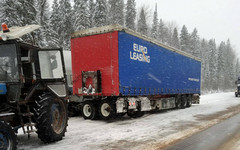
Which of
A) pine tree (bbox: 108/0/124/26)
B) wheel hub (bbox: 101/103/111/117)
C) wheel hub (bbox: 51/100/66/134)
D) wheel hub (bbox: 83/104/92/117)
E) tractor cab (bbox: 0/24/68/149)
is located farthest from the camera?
pine tree (bbox: 108/0/124/26)

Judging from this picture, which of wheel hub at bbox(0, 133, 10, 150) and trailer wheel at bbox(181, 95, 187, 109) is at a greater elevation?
wheel hub at bbox(0, 133, 10, 150)

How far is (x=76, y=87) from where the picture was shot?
11523 millimetres

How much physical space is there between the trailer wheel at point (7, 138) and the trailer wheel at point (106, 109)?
6.05m

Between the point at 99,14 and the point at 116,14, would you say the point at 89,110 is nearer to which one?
the point at 99,14

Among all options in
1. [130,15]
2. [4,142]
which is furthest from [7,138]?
[130,15]

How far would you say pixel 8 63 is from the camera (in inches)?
219

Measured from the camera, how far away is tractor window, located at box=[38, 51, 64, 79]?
6672 mm

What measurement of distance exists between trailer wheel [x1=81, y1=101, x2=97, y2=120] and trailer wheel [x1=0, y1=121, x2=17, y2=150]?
6.37 metres

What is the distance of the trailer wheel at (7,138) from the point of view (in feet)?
15.3

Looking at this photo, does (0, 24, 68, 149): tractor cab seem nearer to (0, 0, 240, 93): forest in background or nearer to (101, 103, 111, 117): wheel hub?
(101, 103, 111, 117): wheel hub

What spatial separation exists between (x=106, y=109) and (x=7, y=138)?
20.9 ft

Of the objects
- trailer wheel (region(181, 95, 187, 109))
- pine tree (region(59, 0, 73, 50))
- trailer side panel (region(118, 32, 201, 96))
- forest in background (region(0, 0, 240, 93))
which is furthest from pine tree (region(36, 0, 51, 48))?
trailer wheel (region(181, 95, 187, 109))

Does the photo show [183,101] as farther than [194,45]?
No

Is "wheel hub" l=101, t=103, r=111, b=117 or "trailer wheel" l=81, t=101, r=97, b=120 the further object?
"trailer wheel" l=81, t=101, r=97, b=120
